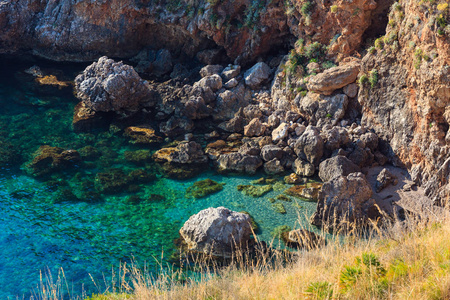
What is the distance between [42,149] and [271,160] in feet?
50.6

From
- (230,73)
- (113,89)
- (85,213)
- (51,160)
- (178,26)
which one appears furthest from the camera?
(178,26)

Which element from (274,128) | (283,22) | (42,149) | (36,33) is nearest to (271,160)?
(274,128)

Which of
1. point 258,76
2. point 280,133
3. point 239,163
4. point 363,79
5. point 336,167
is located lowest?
point 336,167

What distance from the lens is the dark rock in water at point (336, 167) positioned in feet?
75.2

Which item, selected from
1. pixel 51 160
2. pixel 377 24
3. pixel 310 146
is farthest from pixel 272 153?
pixel 51 160

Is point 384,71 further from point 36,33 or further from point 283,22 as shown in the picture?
point 36,33

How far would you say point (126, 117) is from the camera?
106ft

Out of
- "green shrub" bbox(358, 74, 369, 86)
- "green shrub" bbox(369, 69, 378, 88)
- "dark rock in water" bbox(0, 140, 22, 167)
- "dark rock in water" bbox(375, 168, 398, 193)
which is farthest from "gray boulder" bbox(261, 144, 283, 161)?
"dark rock in water" bbox(0, 140, 22, 167)

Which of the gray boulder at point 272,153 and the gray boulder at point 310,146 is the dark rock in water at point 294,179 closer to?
the gray boulder at point 310,146

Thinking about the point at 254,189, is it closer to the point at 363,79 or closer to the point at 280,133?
the point at 280,133

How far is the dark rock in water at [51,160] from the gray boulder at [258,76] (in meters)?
14.1

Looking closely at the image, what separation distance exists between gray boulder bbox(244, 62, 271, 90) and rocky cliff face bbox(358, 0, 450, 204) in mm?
8876

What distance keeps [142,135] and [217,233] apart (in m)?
12.8

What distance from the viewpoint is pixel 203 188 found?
2388 centimetres
